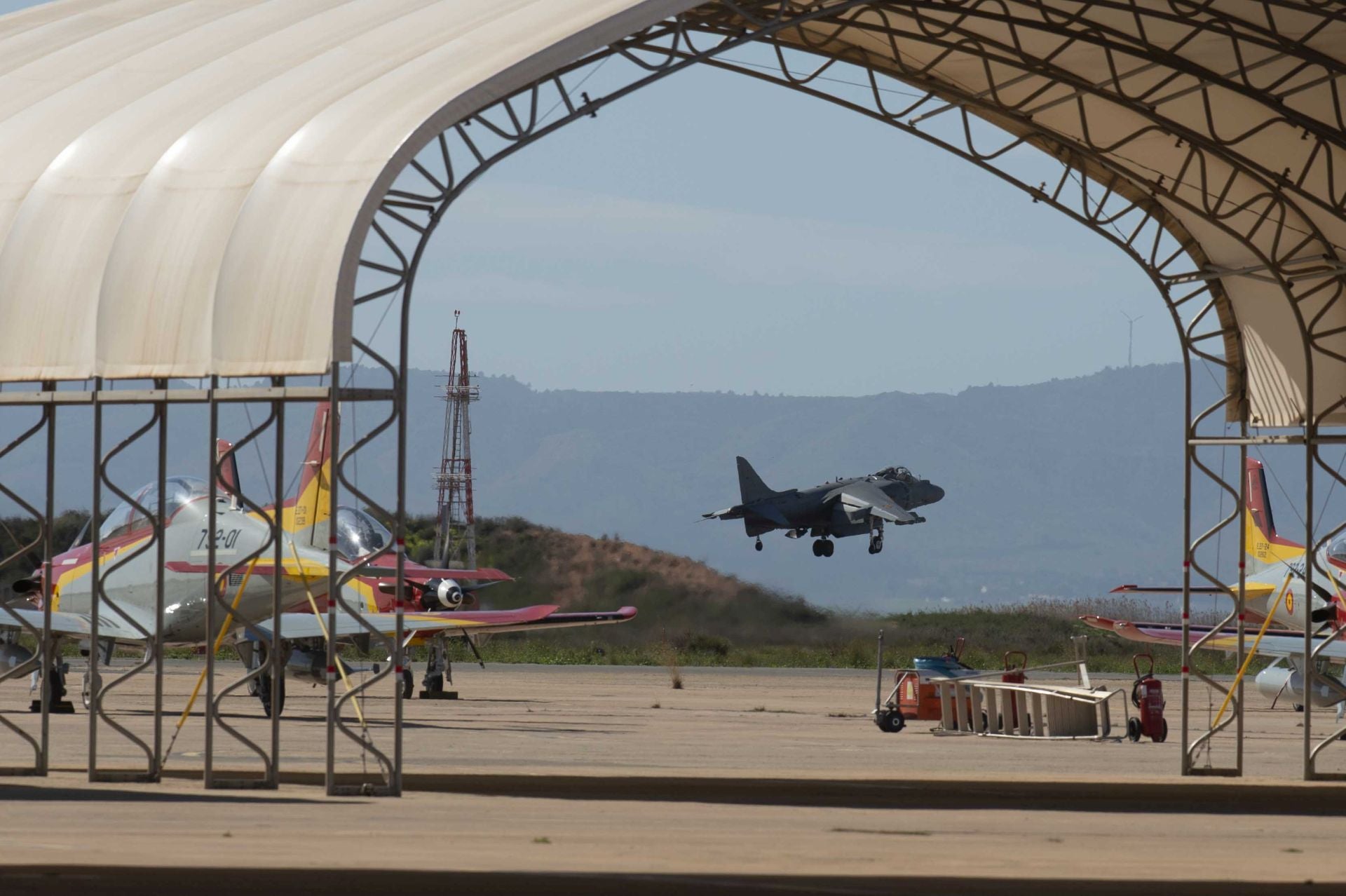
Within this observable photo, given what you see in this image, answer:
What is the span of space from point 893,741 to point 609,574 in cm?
6445

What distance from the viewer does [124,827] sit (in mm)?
13094

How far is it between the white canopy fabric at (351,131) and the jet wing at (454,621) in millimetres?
12804

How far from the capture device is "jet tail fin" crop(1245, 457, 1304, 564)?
111 ft

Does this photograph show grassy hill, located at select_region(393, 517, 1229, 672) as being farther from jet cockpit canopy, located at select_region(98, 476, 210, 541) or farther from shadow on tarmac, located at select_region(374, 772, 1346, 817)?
shadow on tarmac, located at select_region(374, 772, 1346, 817)

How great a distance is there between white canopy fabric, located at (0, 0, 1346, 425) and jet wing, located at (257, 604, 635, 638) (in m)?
→ 12.8

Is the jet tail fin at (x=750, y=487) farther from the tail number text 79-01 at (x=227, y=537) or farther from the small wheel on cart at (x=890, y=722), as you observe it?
the tail number text 79-01 at (x=227, y=537)

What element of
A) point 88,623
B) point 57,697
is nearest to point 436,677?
point 88,623

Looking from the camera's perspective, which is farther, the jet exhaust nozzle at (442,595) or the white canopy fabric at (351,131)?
the jet exhaust nozzle at (442,595)

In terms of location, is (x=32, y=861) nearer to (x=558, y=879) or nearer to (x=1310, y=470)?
(x=558, y=879)

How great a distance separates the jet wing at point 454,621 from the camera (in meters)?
30.8

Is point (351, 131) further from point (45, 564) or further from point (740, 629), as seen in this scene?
point (740, 629)

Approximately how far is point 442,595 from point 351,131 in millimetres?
20673

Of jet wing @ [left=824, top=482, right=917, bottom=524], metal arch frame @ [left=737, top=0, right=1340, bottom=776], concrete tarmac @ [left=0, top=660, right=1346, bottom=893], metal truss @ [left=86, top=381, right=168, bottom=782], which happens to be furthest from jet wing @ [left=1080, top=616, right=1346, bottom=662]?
jet wing @ [left=824, top=482, right=917, bottom=524]

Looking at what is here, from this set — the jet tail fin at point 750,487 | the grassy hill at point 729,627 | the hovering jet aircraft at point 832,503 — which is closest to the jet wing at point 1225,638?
the grassy hill at point 729,627
